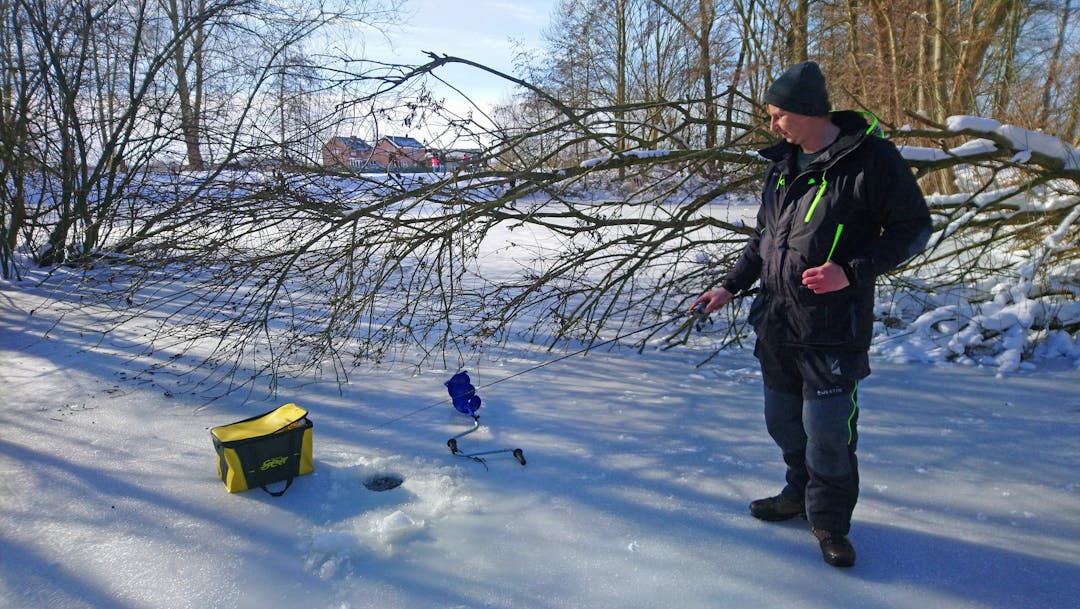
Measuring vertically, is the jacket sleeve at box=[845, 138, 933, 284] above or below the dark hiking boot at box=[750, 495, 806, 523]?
above

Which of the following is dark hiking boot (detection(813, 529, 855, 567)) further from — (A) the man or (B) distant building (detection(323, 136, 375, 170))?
(B) distant building (detection(323, 136, 375, 170))

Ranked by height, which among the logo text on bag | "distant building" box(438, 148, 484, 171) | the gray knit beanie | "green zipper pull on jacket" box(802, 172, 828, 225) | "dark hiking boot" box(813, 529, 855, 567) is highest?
"distant building" box(438, 148, 484, 171)

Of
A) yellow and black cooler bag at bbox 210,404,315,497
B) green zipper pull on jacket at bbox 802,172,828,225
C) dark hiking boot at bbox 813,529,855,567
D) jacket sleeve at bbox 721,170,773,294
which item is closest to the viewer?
green zipper pull on jacket at bbox 802,172,828,225

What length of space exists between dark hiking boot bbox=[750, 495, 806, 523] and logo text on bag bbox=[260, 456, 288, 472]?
1919 mm

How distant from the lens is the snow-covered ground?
85.1 inches

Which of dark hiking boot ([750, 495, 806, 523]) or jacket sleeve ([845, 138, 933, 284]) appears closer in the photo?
jacket sleeve ([845, 138, 933, 284])

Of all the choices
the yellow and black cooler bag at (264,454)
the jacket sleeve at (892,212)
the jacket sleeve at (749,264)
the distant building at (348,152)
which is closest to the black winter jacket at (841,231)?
the jacket sleeve at (892,212)

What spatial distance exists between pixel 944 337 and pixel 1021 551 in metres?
2.73

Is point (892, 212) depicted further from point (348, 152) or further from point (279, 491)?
point (348, 152)

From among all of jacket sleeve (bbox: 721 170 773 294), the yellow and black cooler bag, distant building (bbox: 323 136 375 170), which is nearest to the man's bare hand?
jacket sleeve (bbox: 721 170 773 294)

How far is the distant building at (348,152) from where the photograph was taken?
157 inches

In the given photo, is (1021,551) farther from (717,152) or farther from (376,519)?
(717,152)

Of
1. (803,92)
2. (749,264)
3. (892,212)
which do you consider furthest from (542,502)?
(803,92)

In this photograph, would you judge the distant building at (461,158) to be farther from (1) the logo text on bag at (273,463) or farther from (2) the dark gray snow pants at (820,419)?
(2) the dark gray snow pants at (820,419)
